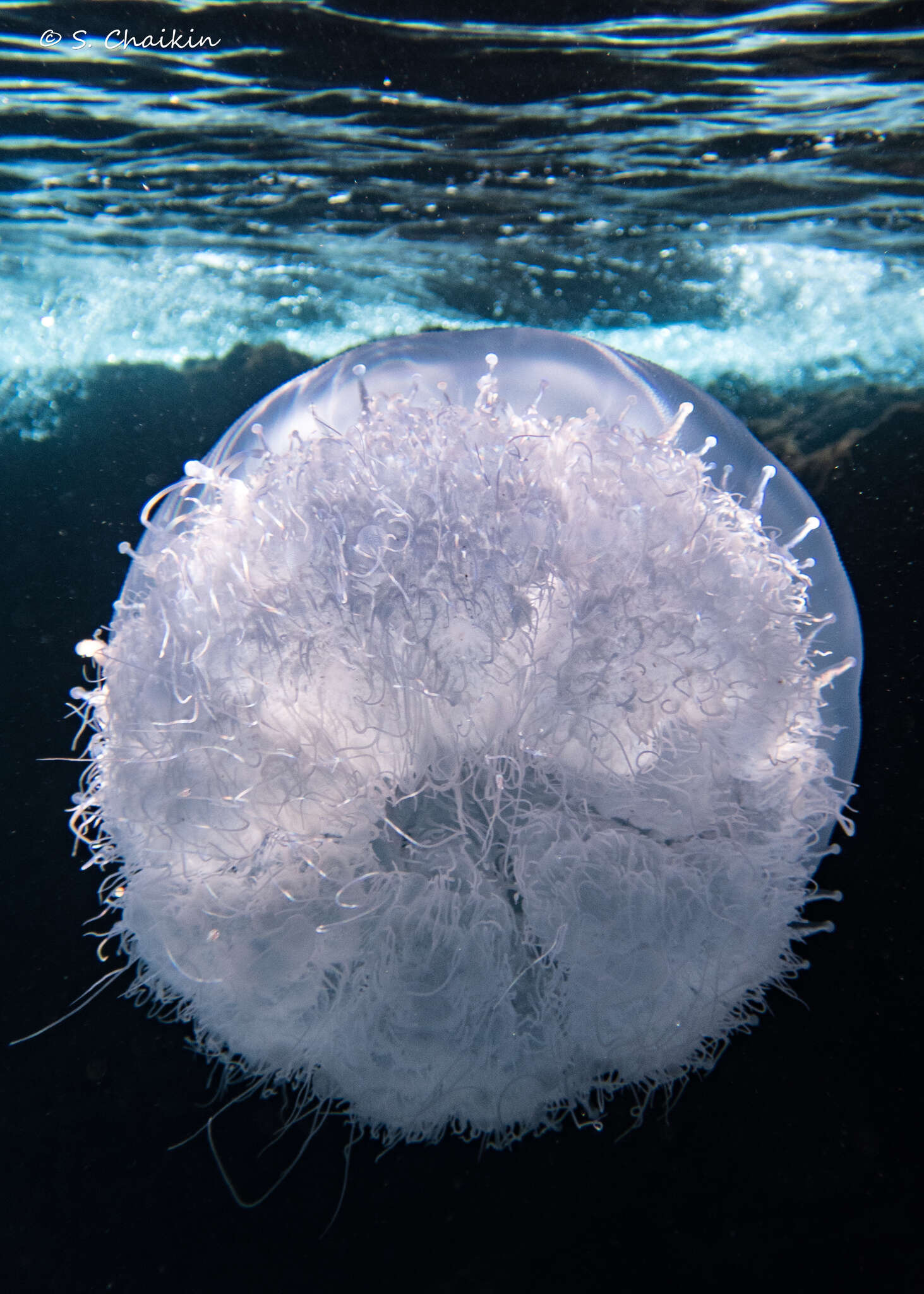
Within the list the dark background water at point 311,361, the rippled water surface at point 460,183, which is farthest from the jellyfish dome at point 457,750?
the dark background water at point 311,361

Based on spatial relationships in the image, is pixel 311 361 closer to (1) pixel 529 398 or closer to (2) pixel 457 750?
(1) pixel 529 398

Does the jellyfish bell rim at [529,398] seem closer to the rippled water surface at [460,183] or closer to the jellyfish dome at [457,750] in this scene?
the jellyfish dome at [457,750]

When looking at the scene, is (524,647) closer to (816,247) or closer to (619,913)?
(619,913)

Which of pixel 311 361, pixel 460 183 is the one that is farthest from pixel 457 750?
pixel 311 361

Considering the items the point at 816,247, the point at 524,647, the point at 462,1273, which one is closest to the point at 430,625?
the point at 524,647

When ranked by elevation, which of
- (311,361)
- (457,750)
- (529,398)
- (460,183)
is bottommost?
(457,750)

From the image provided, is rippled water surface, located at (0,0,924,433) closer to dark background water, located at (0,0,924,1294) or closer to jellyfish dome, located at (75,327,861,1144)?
dark background water, located at (0,0,924,1294)

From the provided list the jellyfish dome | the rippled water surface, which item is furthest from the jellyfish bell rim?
the rippled water surface
